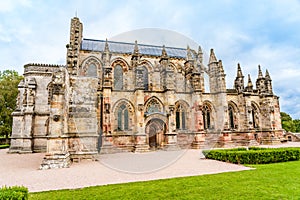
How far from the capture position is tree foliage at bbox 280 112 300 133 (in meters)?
51.0

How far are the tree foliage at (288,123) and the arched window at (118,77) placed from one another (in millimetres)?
45614

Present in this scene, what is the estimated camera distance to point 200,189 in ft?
22.9

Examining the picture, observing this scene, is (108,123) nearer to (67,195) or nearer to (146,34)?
(146,34)

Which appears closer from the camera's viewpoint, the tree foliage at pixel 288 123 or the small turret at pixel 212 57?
the small turret at pixel 212 57

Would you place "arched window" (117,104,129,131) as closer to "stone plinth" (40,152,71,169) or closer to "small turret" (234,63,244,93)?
"stone plinth" (40,152,71,169)

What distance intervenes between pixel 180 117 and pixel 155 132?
3.71m

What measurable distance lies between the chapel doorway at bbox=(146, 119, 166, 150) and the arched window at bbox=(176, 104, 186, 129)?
2.61 meters

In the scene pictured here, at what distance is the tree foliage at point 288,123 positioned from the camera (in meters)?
51.0

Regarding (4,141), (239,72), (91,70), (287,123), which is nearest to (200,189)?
(91,70)

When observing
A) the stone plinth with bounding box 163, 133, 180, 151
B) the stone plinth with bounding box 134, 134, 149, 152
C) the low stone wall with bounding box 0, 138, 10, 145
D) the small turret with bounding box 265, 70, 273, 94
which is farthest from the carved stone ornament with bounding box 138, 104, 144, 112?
the low stone wall with bounding box 0, 138, 10, 145

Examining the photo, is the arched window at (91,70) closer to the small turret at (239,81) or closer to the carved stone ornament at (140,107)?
the carved stone ornament at (140,107)

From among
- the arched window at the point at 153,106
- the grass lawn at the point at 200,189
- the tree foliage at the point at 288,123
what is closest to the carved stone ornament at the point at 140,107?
the arched window at the point at 153,106

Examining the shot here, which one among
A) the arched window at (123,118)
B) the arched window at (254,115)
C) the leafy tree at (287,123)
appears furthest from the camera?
the leafy tree at (287,123)

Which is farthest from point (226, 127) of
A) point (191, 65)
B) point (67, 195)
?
point (67, 195)
